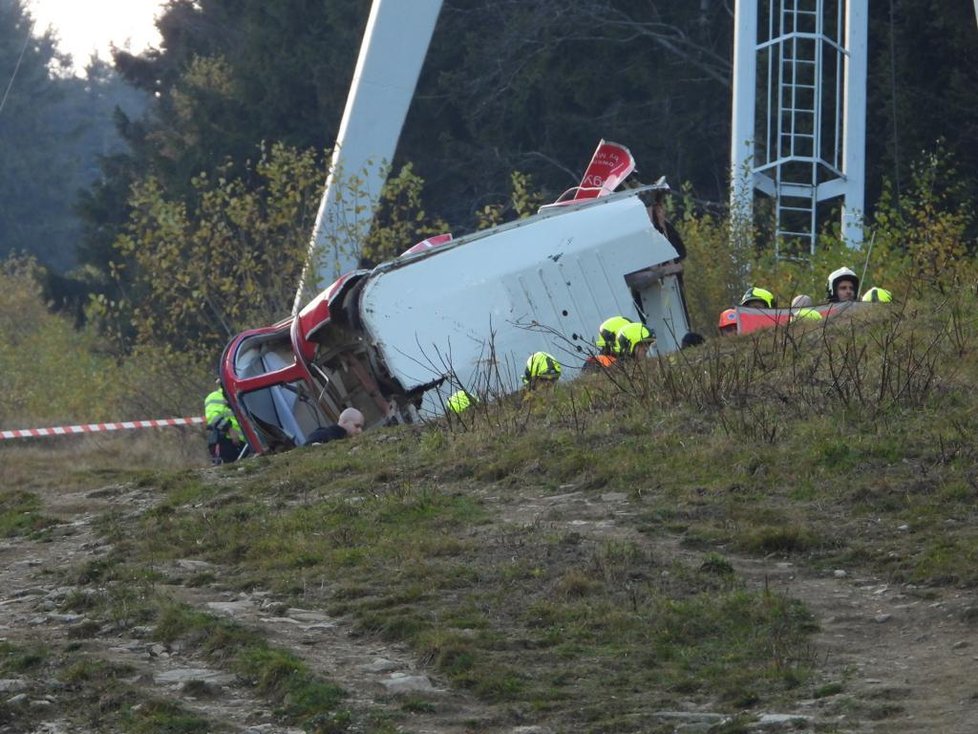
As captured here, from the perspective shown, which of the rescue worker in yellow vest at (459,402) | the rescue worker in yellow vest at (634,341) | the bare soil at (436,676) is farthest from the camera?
the rescue worker in yellow vest at (634,341)

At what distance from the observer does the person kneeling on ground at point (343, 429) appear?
41.7ft

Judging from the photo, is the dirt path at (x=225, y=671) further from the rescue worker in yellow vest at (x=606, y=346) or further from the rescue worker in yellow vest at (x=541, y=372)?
the rescue worker in yellow vest at (x=606, y=346)

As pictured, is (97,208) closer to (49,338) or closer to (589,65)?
(49,338)

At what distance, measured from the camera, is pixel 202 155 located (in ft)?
128

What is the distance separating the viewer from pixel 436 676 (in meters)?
6.31

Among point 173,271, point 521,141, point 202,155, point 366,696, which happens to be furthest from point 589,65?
point 366,696

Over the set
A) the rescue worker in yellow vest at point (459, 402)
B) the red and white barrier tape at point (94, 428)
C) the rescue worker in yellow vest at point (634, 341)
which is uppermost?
the rescue worker in yellow vest at point (634, 341)

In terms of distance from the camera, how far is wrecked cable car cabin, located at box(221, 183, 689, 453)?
520 inches

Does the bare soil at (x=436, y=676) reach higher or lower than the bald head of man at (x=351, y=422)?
higher

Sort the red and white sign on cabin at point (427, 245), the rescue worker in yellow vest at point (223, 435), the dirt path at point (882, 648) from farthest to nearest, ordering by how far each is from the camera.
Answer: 1. the rescue worker in yellow vest at point (223, 435)
2. the red and white sign on cabin at point (427, 245)
3. the dirt path at point (882, 648)

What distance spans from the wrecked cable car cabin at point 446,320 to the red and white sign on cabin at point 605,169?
71.5 inches

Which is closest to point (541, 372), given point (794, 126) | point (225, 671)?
point (225, 671)

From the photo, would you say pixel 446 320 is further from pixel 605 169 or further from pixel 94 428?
pixel 94 428

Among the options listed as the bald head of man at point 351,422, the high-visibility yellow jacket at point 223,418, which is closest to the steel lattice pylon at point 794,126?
the high-visibility yellow jacket at point 223,418
